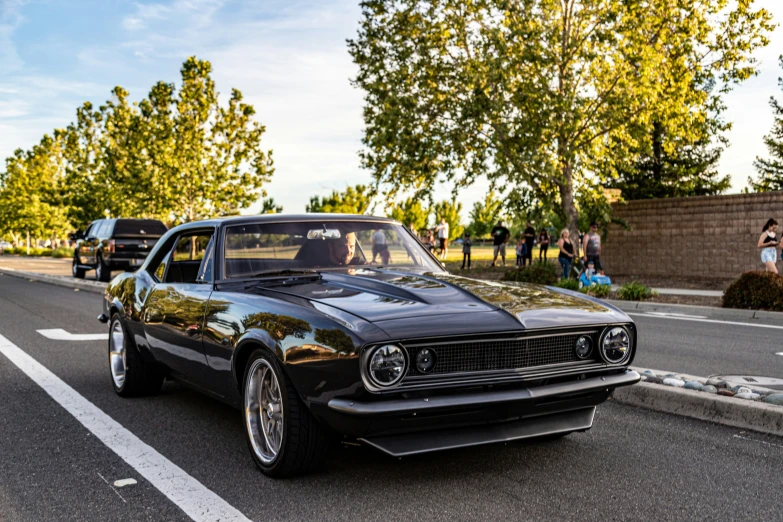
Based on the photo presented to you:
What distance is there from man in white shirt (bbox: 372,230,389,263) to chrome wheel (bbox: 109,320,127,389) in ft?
7.77

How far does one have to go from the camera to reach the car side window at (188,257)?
5.62 meters

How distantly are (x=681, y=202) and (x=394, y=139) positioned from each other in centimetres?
900

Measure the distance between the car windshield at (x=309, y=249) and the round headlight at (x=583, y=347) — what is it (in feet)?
5.04

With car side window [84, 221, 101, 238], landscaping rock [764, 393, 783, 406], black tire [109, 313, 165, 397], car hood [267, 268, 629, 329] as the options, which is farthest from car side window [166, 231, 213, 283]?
car side window [84, 221, 101, 238]

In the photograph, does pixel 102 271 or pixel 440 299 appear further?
pixel 102 271

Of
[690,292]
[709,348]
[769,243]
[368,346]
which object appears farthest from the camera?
[690,292]

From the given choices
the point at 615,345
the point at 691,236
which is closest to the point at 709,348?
the point at 615,345

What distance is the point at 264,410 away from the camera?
433 cm

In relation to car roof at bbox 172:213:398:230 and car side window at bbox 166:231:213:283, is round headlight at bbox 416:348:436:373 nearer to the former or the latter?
car roof at bbox 172:213:398:230

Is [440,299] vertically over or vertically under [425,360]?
over

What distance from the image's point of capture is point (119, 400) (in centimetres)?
637

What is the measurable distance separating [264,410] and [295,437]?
1.39 feet

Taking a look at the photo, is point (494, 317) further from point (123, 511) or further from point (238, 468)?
point (123, 511)

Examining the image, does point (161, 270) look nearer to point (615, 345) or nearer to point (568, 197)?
point (615, 345)
